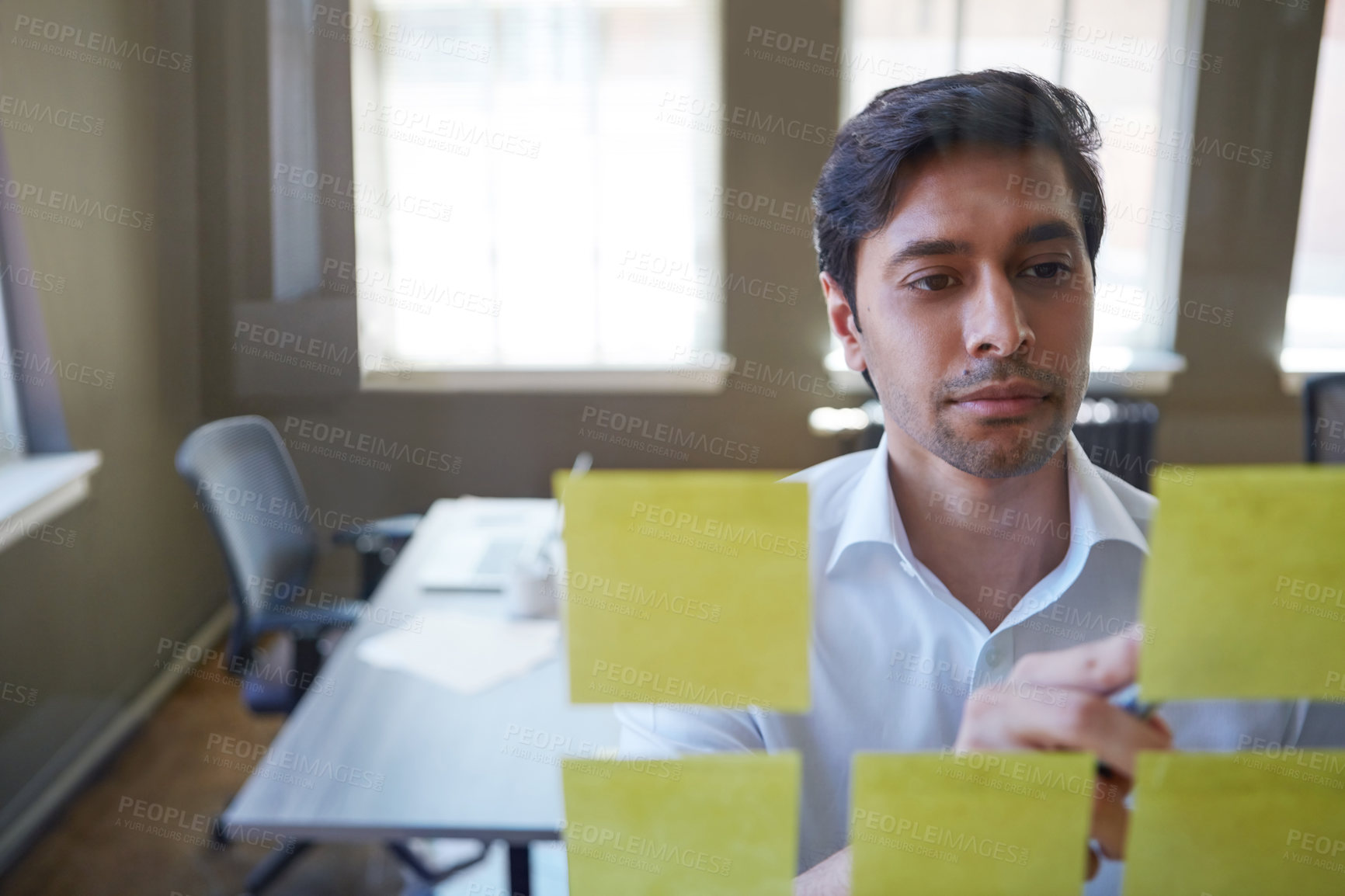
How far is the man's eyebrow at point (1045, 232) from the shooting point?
0.70ft

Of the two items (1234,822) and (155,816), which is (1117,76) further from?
(155,816)

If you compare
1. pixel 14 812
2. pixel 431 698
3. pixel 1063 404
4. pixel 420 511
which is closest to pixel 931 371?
pixel 1063 404

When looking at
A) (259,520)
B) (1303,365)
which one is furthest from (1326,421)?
(259,520)

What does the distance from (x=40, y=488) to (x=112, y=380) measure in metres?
0.04

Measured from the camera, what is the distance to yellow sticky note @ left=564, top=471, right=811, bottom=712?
202 mm

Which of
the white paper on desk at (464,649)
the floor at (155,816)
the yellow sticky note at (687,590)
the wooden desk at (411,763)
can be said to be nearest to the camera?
the yellow sticky note at (687,590)

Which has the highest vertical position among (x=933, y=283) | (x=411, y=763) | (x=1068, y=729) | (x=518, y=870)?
(x=933, y=283)

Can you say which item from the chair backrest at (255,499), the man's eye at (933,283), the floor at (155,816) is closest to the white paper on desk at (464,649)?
the floor at (155,816)

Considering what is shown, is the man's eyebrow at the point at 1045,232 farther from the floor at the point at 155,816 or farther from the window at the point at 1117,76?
the floor at the point at 155,816

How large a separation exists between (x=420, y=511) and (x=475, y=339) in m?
0.06

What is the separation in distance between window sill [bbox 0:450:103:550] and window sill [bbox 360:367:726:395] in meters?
0.09

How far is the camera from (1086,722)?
0.73 feet

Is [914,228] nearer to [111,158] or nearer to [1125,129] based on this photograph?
[1125,129]

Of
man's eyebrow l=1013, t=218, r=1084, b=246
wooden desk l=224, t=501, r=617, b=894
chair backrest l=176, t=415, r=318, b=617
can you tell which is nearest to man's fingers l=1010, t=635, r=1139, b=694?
man's eyebrow l=1013, t=218, r=1084, b=246
